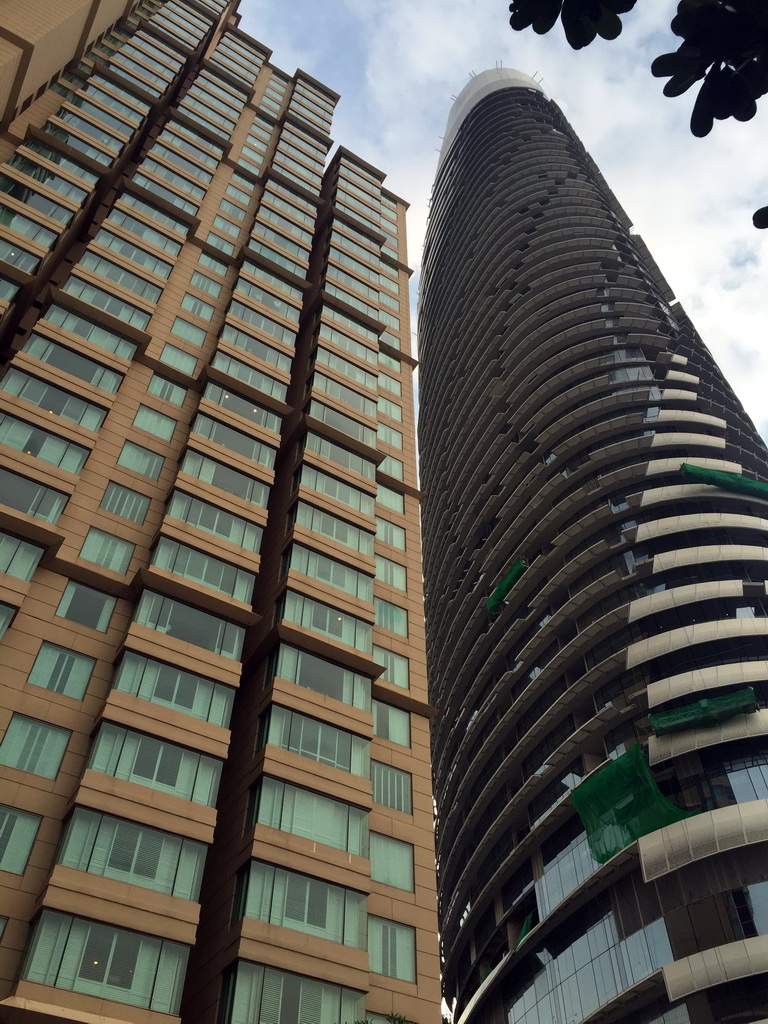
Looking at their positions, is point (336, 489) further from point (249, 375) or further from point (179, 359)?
point (179, 359)

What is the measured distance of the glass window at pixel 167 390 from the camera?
43625mm

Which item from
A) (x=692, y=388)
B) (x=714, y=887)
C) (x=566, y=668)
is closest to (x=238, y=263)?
(x=566, y=668)

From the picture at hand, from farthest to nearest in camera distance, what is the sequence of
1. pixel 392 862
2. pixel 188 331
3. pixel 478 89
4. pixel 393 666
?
pixel 478 89 → pixel 188 331 → pixel 393 666 → pixel 392 862

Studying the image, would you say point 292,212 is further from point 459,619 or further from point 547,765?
point 547,765

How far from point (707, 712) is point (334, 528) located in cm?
2091

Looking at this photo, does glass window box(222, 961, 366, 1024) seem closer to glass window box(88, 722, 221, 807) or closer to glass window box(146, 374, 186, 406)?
glass window box(88, 722, 221, 807)

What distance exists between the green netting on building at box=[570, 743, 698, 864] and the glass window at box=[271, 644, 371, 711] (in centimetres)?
1536

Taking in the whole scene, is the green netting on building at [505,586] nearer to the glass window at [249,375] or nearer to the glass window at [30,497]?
the glass window at [249,375]

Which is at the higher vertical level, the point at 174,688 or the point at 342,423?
the point at 342,423

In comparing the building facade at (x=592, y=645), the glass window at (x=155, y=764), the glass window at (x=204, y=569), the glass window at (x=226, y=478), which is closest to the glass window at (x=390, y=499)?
the glass window at (x=226, y=478)

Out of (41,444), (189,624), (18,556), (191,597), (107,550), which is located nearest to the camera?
(18,556)

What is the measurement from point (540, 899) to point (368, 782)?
22.0 metres

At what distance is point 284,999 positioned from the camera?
2527 centimetres

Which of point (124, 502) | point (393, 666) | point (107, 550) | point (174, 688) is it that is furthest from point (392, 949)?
point (124, 502)
